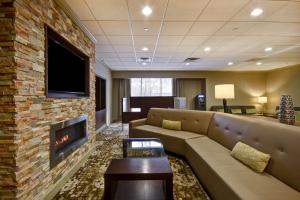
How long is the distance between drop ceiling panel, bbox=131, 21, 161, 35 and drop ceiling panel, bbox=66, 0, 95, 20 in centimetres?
71

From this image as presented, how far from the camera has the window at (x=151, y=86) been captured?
8.49m

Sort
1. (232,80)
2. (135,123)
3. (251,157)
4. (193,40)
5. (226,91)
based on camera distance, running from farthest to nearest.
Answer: (232,80) → (135,123) → (193,40) → (226,91) → (251,157)

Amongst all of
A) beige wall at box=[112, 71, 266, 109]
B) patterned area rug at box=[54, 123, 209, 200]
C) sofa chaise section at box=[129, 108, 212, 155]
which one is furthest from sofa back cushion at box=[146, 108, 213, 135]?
beige wall at box=[112, 71, 266, 109]

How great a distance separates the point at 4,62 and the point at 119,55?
383 centimetres

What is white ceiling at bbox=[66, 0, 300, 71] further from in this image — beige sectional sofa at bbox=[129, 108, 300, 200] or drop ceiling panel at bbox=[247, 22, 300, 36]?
beige sectional sofa at bbox=[129, 108, 300, 200]

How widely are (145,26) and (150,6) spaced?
685 millimetres

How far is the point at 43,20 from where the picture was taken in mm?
2014

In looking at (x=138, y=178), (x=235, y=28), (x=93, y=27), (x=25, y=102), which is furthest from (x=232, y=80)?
(x=25, y=102)

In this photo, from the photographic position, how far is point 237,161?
2.14m

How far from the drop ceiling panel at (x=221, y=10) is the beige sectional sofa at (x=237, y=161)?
1562 mm

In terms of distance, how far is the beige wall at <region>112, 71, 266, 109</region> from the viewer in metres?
8.22

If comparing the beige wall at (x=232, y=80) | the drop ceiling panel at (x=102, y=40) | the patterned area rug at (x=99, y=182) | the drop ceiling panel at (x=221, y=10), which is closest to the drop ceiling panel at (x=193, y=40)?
the drop ceiling panel at (x=221, y=10)

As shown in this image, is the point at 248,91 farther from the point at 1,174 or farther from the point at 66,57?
the point at 1,174

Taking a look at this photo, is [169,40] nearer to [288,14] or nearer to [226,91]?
[226,91]
